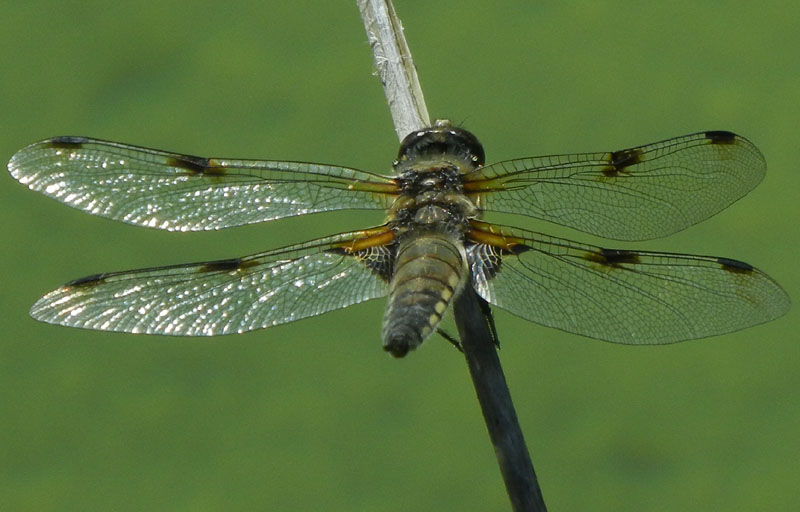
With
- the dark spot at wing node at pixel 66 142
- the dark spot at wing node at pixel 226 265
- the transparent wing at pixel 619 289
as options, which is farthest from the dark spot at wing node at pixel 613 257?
the dark spot at wing node at pixel 66 142

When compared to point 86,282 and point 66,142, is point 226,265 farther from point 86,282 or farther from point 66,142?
point 66,142

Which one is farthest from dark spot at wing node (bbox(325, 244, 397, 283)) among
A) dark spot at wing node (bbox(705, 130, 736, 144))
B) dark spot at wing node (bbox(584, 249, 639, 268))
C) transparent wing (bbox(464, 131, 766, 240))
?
dark spot at wing node (bbox(705, 130, 736, 144))

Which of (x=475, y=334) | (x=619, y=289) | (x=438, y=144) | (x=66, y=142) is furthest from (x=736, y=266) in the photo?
(x=66, y=142)

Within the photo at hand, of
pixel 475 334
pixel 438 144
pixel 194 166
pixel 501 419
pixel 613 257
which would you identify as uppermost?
pixel 194 166

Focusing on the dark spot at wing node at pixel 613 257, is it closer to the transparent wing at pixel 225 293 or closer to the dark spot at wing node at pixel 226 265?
the transparent wing at pixel 225 293

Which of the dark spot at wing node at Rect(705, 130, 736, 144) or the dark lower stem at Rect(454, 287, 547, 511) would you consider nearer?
the dark lower stem at Rect(454, 287, 547, 511)

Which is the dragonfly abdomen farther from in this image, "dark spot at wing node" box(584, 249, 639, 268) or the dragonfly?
"dark spot at wing node" box(584, 249, 639, 268)

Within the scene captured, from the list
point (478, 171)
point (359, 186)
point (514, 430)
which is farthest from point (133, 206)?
point (514, 430)
